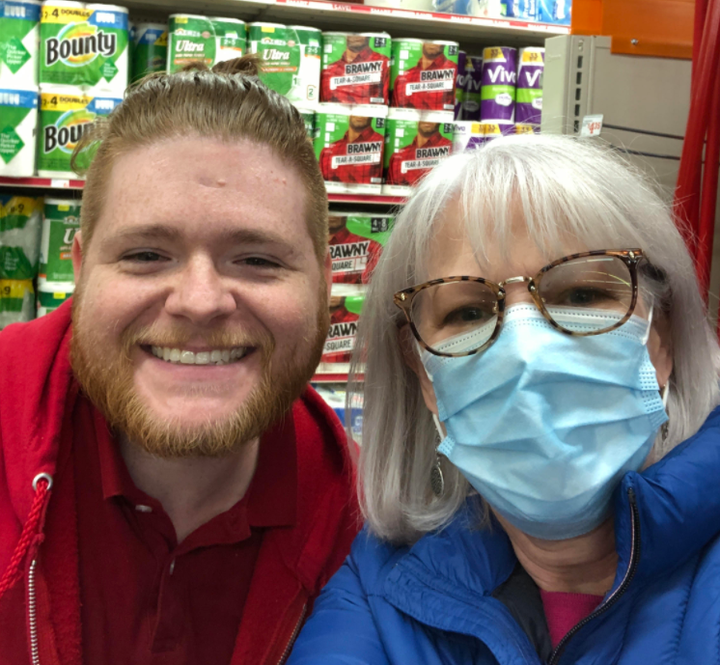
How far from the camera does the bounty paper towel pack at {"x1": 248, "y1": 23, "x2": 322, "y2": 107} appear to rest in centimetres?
270

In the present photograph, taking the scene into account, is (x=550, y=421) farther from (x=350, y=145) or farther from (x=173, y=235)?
(x=350, y=145)

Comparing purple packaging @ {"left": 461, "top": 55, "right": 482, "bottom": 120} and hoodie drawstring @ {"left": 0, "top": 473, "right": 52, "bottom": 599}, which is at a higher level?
purple packaging @ {"left": 461, "top": 55, "right": 482, "bottom": 120}

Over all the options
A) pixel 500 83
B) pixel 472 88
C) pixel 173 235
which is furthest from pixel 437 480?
pixel 472 88

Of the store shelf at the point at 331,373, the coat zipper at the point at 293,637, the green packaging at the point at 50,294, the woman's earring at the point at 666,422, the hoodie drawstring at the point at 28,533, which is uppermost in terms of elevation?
the woman's earring at the point at 666,422

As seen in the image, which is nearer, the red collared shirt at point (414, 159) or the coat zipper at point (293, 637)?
the coat zipper at point (293, 637)

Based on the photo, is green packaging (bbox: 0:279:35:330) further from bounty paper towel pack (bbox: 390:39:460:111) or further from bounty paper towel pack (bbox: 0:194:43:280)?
bounty paper towel pack (bbox: 390:39:460:111)

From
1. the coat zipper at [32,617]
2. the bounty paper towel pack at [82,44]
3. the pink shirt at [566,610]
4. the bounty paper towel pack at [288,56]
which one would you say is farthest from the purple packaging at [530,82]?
the coat zipper at [32,617]

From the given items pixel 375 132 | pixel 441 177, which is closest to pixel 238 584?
pixel 441 177

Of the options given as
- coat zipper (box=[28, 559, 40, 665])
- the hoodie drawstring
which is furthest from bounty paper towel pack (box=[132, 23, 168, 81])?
coat zipper (box=[28, 559, 40, 665])

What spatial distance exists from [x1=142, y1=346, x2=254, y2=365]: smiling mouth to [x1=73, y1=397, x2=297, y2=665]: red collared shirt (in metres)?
0.20

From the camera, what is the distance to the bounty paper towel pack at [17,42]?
2488 mm

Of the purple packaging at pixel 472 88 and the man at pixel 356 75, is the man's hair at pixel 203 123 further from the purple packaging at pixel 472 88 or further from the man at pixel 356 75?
the purple packaging at pixel 472 88

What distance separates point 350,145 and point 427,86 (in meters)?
0.40

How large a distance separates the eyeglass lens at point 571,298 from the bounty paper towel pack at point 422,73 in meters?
2.10
